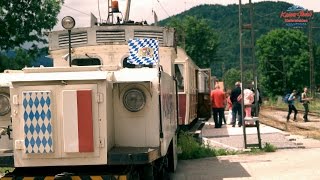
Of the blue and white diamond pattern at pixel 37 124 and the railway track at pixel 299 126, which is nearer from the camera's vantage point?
the blue and white diamond pattern at pixel 37 124

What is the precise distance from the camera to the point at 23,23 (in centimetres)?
2431

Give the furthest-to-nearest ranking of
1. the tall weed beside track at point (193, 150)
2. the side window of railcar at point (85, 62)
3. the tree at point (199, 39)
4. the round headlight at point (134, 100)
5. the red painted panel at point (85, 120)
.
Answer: the tree at point (199, 39)
the tall weed beside track at point (193, 150)
the side window of railcar at point (85, 62)
the round headlight at point (134, 100)
the red painted panel at point (85, 120)

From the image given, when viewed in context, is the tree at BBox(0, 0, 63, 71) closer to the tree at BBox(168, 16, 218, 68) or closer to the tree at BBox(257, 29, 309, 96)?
the tree at BBox(168, 16, 218, 68)

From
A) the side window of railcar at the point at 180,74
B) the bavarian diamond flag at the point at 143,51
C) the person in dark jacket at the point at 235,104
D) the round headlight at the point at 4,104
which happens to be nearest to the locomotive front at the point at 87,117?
the round headlight at the point at 4,104

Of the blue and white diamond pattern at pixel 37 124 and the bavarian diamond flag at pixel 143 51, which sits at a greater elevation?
the bavarian diamond flag at pixel 143 51

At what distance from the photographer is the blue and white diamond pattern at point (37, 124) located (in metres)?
6.29

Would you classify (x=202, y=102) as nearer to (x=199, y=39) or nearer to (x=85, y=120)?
(x=85, y=120)

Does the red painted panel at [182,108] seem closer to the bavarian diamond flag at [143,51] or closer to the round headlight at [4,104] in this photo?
the bavarian diamond flag at [143,51]

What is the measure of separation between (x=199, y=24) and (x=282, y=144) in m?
56.5

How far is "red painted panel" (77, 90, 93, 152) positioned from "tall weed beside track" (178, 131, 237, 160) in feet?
22.4

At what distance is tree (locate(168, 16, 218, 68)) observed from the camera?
6688 cm

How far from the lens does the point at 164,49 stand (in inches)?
388

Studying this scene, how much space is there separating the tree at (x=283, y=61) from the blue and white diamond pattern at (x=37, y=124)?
66752mm

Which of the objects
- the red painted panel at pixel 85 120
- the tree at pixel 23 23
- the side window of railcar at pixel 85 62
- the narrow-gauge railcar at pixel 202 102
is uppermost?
the tree at pixel 23 23
